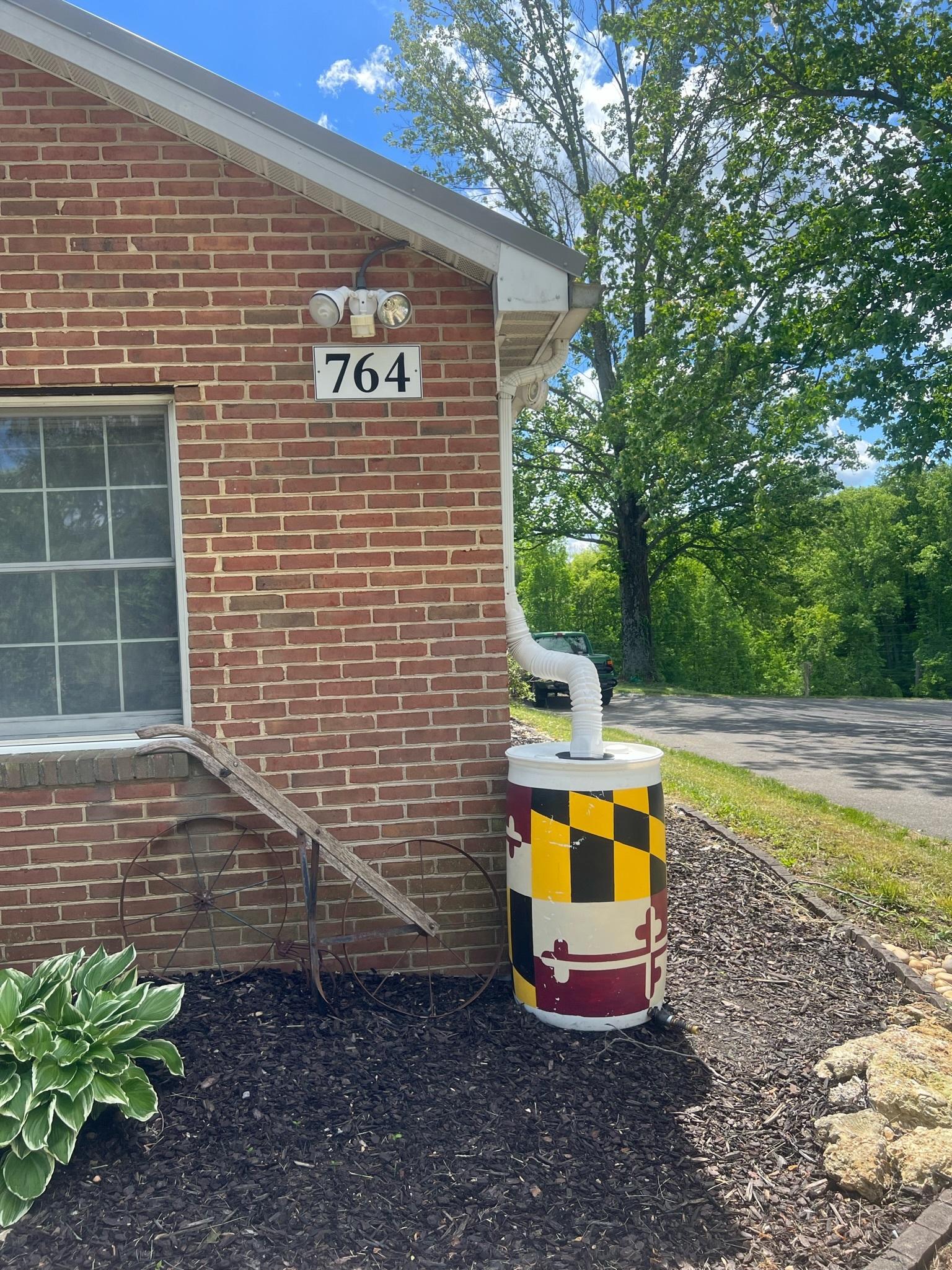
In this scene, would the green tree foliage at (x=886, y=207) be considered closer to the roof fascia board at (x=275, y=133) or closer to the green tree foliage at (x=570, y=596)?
the roof fascia board at (x=275, y=133)

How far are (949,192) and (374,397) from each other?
960cm

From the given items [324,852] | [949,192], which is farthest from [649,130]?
[324,852]

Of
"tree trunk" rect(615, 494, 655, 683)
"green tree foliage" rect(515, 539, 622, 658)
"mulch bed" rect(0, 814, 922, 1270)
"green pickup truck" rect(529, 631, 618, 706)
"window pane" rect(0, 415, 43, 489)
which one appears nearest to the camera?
"mulch bed" rect(0, 814, 922, 1270)

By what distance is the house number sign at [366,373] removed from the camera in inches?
163

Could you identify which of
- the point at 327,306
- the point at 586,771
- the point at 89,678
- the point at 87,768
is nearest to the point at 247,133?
the point at 327,306

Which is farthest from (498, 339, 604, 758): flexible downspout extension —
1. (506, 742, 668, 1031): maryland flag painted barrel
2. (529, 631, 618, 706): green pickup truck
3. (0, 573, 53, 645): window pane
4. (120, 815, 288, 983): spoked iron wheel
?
(529, 631, 618, 706): green pickup truck

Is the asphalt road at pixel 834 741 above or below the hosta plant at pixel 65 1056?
below

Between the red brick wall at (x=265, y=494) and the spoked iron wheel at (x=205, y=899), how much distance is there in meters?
0.10

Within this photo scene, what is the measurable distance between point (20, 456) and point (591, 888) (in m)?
3.02

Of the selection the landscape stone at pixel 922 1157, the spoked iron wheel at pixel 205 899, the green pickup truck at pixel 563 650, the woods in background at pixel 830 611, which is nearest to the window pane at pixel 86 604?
the spoked iron wheel at pixel 205 899

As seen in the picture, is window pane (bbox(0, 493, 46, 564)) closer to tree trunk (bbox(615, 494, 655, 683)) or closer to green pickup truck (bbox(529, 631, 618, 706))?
green pickup truck (bbox(529, 631, 618, 706))

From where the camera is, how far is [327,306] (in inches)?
154

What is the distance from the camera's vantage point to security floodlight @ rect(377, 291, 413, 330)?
13.0 ft

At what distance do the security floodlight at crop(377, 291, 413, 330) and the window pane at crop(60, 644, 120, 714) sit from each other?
1.83m
